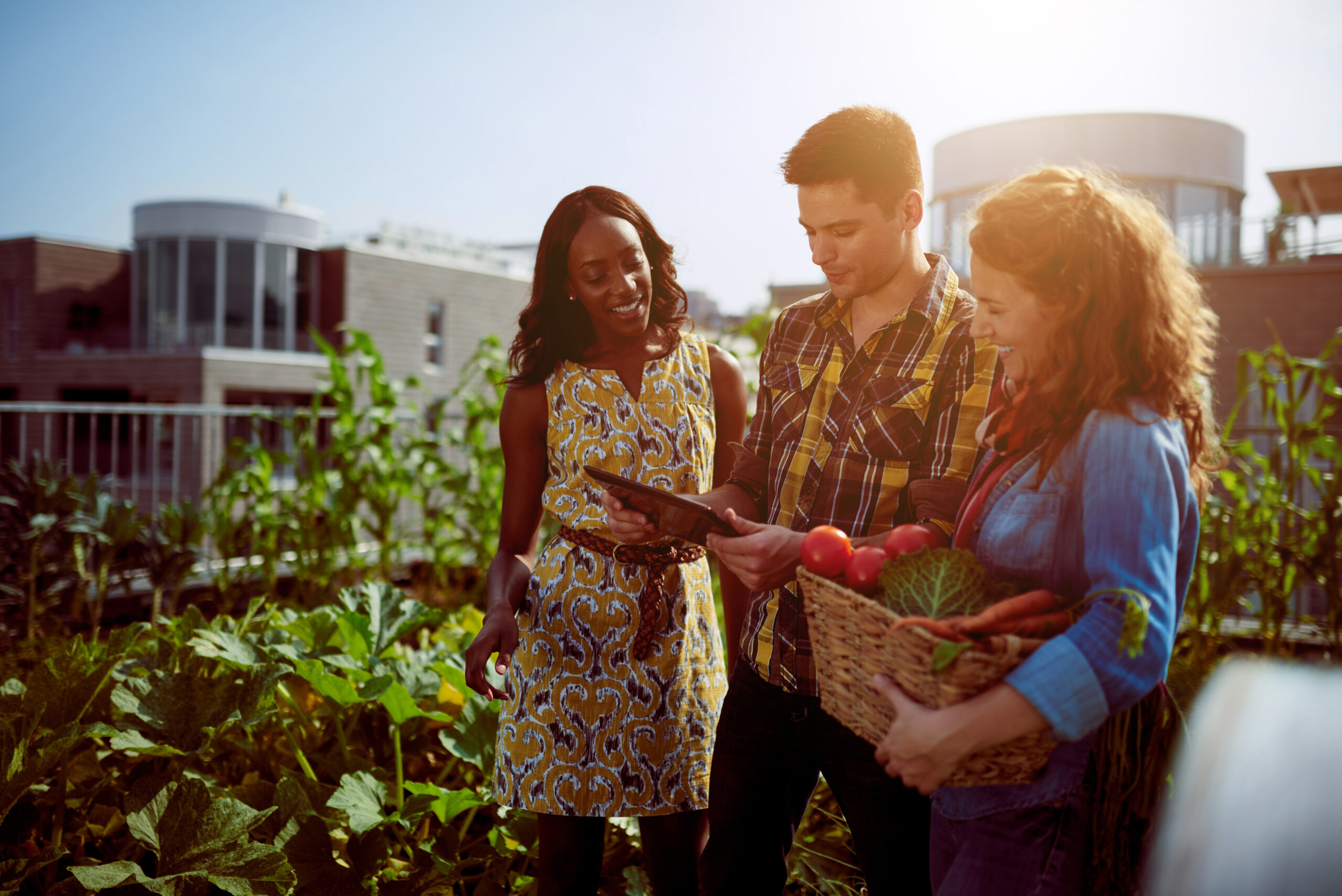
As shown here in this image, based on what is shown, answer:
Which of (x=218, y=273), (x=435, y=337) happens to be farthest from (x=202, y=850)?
(x=435, y=337)

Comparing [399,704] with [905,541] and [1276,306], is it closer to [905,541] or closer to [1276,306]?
[905,541]

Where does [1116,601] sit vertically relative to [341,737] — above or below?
above

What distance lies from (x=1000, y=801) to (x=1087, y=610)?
0.31 m

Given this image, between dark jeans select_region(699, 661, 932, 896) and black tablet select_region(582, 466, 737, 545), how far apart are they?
0.89ft

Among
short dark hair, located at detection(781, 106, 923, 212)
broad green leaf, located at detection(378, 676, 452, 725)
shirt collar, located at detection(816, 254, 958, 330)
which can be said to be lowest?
broad green leaf, located at detection(378, 676, 452, 725)

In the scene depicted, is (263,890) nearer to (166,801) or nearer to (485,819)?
(166,801)

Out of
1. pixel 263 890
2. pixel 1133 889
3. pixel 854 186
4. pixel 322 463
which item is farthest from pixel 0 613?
pixel 1133 889

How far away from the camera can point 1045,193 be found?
1025mm

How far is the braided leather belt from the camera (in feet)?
5.49

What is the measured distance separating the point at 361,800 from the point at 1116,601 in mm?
1609

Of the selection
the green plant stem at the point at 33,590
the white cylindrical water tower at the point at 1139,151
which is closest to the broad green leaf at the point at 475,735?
the green plant stem at the point at 33,590

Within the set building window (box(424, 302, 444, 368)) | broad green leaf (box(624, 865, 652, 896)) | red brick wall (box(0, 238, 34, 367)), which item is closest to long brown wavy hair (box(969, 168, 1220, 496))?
broad green leaf (box(624, 865, 652, 896))

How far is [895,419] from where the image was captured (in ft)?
4.58

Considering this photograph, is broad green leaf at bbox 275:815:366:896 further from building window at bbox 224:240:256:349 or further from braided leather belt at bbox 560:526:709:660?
building window at bbox 224:240:256:349
